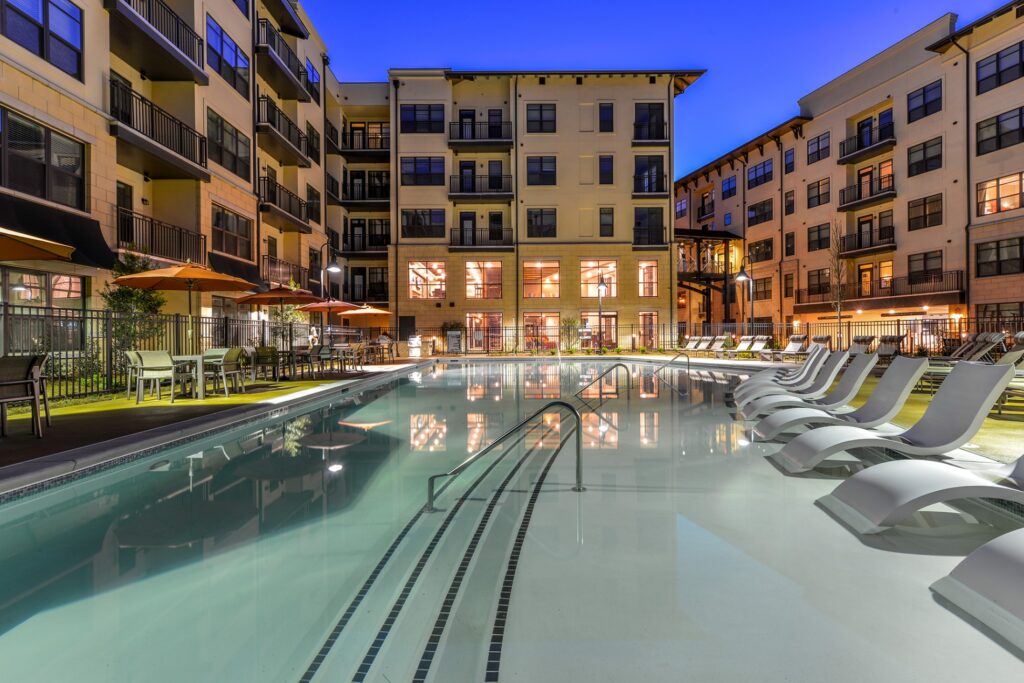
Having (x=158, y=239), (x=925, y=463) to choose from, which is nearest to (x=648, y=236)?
(x=158, y=239)

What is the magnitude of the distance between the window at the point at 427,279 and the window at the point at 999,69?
1119 inches

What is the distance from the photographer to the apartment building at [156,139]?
42.5ft

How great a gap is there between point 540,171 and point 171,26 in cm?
A: 2093

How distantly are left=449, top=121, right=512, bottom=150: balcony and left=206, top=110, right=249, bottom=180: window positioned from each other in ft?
46.5

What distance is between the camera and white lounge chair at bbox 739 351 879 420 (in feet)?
24.0

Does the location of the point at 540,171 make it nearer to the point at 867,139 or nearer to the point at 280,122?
the point at 280,122

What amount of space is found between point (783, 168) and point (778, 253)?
5.74 metres

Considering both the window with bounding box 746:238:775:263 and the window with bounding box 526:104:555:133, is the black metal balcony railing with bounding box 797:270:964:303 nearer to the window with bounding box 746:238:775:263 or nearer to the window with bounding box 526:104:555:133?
the window with bounding box 746:238:775:263

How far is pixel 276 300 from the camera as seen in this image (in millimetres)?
16547

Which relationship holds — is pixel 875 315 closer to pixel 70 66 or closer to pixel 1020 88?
pixel 1020 88

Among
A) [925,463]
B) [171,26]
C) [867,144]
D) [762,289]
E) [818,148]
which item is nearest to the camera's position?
[925,463]

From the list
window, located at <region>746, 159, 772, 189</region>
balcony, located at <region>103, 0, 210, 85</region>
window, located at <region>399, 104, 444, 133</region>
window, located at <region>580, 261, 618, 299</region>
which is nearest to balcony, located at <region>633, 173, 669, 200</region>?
window, located at <region>580, 261, 618, 299</region>

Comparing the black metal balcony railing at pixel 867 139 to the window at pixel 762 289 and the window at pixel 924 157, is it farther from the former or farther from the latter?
the window at pixel 762 289

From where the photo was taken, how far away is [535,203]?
34.5 m
